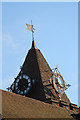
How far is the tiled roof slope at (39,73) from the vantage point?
100 feet

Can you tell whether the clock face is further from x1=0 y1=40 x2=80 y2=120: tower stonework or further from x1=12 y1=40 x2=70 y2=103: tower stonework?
x1=12 y1=40 x2=70 y2=103: tower stonework

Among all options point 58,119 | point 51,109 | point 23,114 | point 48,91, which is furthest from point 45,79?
point 23,114

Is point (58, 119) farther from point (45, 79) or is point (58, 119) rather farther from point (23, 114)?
point (45, 79)

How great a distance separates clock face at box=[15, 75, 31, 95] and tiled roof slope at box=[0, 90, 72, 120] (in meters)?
Answer: 3.87

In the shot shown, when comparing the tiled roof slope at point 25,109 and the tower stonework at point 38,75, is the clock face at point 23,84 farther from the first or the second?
the tiled roof slope at point 25,109

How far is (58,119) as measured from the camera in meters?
24.6

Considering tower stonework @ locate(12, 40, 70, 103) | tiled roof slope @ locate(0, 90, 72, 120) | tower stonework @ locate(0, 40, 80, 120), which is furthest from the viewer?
tower stonework @ locate(12, 40, 70, 103)

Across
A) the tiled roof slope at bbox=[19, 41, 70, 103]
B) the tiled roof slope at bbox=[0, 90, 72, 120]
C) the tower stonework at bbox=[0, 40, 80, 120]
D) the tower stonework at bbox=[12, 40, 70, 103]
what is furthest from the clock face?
the tiled roof slope at bbox=[0, 90, 72, 120]

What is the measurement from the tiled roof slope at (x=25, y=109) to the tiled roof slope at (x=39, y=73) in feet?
8.28

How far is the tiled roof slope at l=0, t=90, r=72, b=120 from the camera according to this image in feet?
70.2

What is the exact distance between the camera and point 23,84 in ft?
103

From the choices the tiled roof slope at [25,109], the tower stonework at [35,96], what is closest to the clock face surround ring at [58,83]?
the tower stonework at [35,96]

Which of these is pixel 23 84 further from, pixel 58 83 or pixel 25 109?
pixel 25 109

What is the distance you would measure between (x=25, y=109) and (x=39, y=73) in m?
8.87
